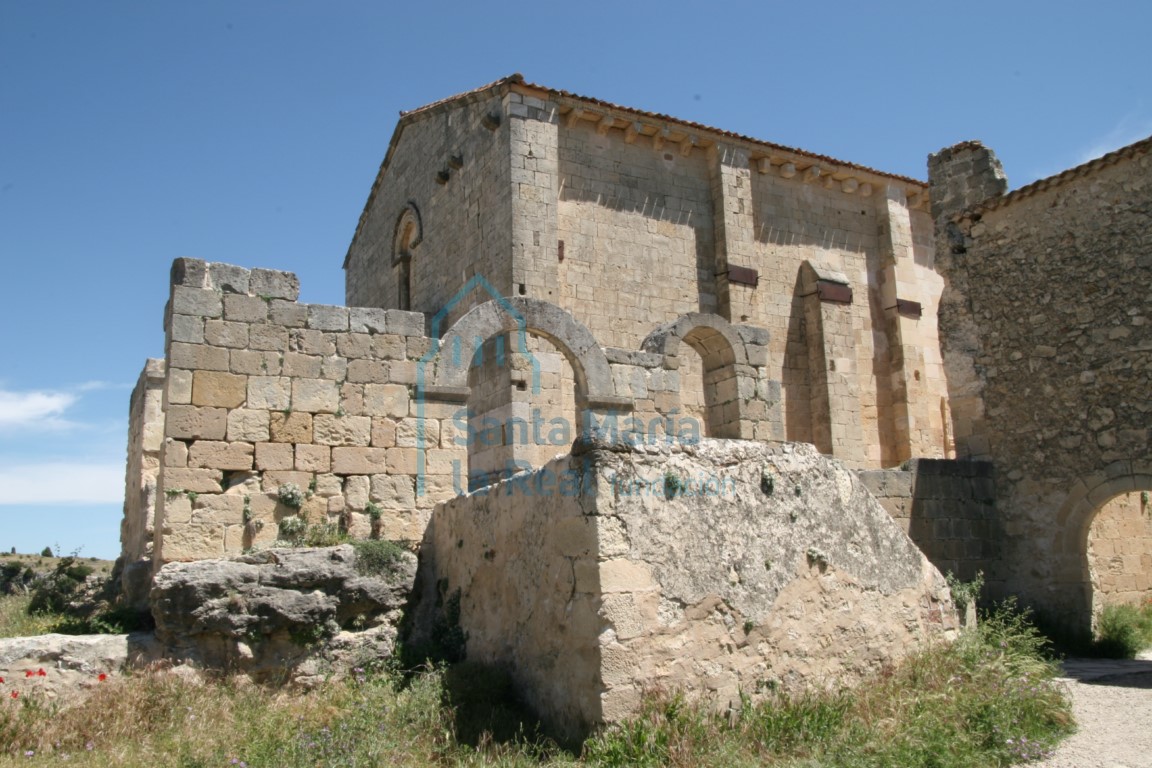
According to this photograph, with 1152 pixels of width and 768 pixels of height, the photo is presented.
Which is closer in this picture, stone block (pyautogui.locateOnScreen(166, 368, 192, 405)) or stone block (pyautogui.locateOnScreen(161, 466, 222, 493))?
stone block (pyautogui.locateOnScreen(161, 466, 222, 493))

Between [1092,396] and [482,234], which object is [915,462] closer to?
[1092,396]

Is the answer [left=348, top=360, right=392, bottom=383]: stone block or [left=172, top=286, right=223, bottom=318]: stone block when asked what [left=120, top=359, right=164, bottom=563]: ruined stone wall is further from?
[left=348, top=360, right=392, bottom=383]: stone block

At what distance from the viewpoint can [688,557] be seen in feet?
17.5

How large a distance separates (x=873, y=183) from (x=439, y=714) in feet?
47.4

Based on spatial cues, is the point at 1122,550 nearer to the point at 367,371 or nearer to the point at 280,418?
the point at 367,371

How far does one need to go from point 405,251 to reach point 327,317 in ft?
30.4

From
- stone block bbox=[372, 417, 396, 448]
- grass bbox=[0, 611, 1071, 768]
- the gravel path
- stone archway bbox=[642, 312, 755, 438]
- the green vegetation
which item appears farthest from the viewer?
stone archway bbox=[642, 312, 755, 438]

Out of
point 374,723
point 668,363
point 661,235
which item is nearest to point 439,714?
point 374,723

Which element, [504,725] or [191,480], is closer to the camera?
[504,725]

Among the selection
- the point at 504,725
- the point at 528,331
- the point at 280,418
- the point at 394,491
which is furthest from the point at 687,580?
the point at 528,331

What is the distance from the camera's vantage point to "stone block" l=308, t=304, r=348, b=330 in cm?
800

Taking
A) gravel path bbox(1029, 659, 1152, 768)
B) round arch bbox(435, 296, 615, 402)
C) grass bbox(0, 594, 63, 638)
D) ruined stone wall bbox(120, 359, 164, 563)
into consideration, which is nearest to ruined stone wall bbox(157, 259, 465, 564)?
round arch bbox(435, 296, 615, 402)

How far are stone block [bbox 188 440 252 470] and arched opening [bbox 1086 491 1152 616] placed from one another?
30.8ft

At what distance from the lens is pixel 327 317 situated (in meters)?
8.05
